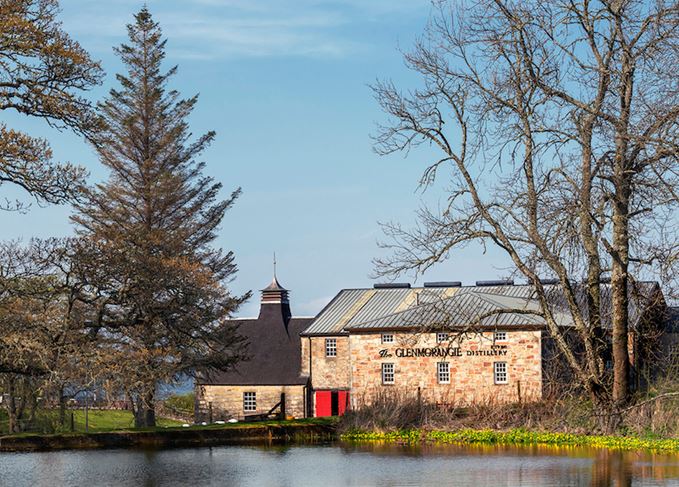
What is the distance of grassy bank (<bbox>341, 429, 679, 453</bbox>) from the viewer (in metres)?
27.4

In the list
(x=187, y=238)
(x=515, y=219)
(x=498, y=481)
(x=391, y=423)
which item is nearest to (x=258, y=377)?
(x=187, y=238)

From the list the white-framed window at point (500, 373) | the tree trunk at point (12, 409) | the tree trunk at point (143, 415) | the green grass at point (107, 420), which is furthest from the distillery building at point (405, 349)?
the tree trunk at point (12, 409)

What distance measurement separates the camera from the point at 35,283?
27.0 meters

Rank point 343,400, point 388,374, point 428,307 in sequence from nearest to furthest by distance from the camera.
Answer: point 388,374 → point 428,307 → point 343,400

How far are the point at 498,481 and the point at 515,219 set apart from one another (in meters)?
10.5

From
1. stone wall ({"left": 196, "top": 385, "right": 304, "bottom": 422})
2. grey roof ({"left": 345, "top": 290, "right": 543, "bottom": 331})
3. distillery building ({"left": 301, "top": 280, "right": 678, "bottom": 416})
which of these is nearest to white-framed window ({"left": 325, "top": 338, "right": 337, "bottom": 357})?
stone wall ({"left": 196, "top": 385, "right": 304, "bottom": 422})

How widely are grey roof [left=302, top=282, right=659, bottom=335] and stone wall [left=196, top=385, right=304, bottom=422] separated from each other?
3.23 metres

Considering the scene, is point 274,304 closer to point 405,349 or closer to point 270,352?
point 270,352

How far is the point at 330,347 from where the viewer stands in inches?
1984

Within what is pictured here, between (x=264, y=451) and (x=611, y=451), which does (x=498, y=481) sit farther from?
(x=264, y=451)

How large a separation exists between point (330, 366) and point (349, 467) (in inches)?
1009

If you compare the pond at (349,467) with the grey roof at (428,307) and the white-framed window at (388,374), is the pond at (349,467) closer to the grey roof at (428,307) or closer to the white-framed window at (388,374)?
the grey roof at (428,307)

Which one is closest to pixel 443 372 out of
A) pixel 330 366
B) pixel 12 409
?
pixel 330 366

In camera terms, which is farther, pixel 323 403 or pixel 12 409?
pixel 323 403
